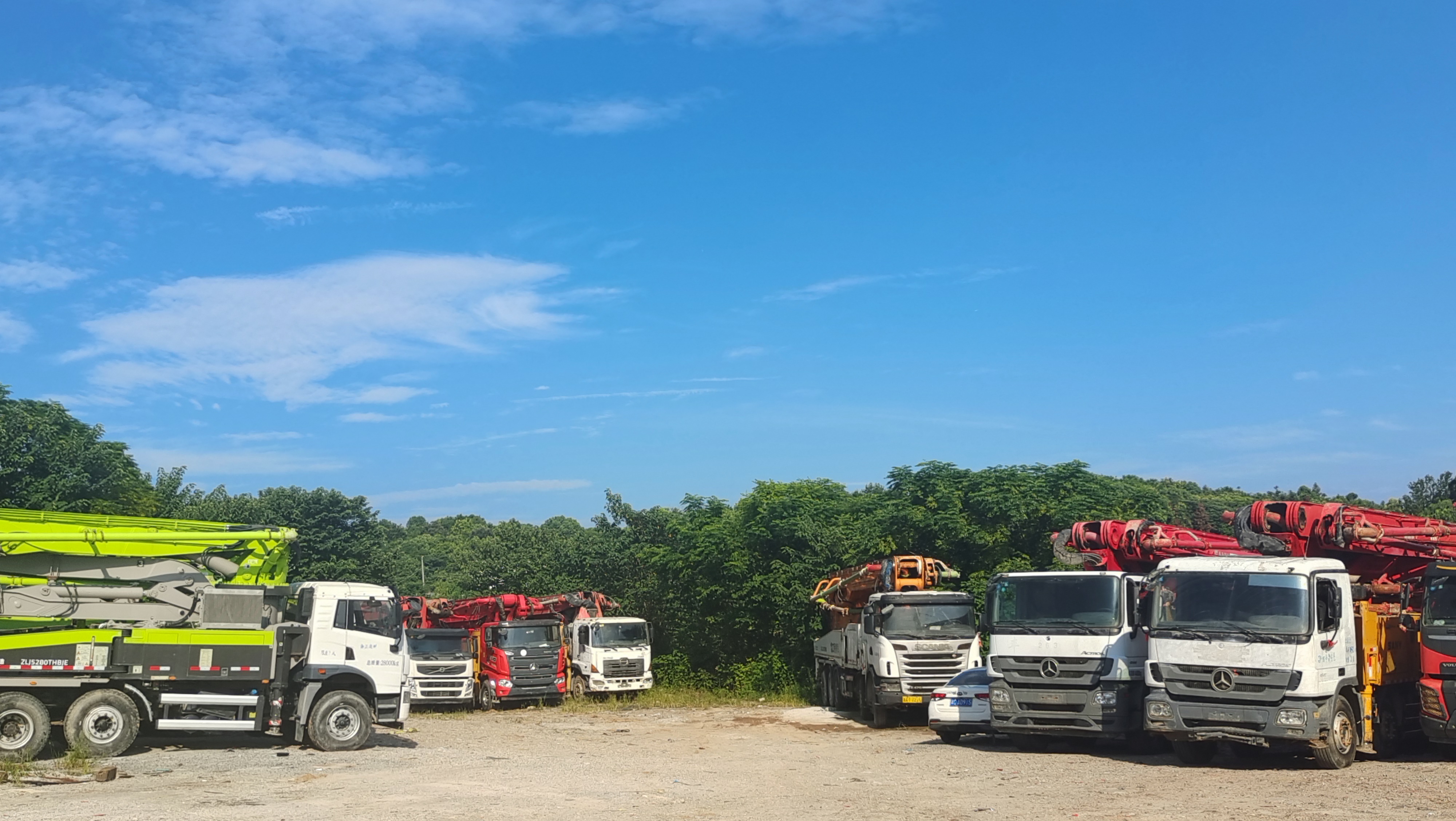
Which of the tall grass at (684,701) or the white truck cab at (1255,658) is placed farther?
the tall grass at (684,701)

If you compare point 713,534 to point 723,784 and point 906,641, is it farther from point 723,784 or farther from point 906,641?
point 723,784

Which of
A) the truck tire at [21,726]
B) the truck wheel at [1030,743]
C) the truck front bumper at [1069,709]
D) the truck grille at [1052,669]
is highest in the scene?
the truck grille at [1052,669]

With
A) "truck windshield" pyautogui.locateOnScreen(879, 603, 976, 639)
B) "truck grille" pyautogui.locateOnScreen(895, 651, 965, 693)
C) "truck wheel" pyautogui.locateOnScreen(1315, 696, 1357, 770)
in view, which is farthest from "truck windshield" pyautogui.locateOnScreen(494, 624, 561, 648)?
"truck wheel" pyautogui.locateOnScreen(1315, 696, 1357, 770)

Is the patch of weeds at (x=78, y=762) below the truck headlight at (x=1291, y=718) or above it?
below

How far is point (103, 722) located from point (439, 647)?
12.3m

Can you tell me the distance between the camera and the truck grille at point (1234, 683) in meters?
14.6

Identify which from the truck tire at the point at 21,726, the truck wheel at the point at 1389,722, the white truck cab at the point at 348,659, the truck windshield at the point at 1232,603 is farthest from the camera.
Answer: the white truck cab at the point at 348,659

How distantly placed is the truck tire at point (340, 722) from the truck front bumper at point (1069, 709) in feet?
33.3

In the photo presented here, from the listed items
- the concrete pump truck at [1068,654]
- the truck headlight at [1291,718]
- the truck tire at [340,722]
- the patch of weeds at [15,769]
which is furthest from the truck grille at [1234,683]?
the patch of weeds at [15,769]

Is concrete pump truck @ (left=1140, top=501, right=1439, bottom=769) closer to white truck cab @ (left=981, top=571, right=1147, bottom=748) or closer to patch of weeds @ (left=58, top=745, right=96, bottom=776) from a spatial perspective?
white truck cab @ (left=981, top=571, right=1147, bottom=748)

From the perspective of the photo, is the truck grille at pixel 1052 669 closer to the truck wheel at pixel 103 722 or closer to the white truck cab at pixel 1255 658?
the white truck cab at pixel 1255 658

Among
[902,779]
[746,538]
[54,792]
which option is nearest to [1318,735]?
[902,779]

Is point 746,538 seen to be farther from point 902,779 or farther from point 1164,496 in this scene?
point 902,779

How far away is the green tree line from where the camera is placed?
99.5ft
